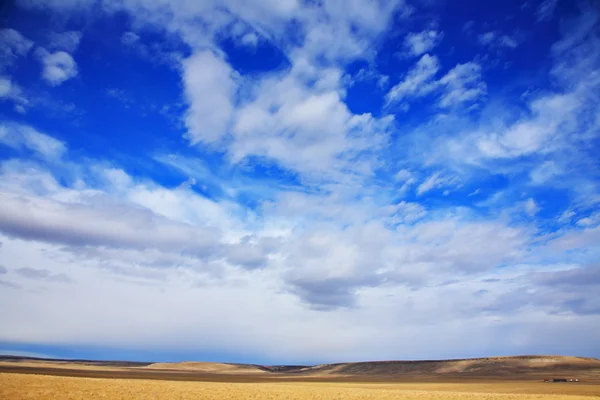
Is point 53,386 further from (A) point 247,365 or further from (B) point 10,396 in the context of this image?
(A) point 247,365

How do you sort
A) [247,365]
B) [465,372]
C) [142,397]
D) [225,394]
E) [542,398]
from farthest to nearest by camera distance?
[247,365]
[465,372]
[542,398]
[225,394]
[142,397]

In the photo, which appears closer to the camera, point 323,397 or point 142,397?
point 142,397

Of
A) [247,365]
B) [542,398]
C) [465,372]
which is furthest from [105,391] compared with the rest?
[247,365]

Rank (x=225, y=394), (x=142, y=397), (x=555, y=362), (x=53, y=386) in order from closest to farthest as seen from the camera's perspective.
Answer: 1. (x=142, y=397)
2. (x=53, y=386)
3. (x=225, y=394)
4. (x=555, y=362)

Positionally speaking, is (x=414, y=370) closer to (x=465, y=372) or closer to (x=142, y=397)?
(x=465, y=372)

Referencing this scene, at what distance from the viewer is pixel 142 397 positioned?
2939 centimetres

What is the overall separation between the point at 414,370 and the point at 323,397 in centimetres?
10335

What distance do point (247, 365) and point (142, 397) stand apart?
15224 cm

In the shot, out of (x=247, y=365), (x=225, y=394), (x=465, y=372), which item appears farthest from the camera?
(x=247, y=365)

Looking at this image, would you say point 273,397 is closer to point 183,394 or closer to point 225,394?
point 225,394

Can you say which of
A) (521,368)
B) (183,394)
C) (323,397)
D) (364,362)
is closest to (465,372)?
(521,368)

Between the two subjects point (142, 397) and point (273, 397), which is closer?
point (142, 397)

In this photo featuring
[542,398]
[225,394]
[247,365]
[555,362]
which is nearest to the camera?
[225,394]

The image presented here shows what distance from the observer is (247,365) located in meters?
172
